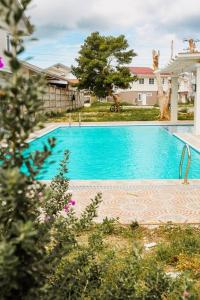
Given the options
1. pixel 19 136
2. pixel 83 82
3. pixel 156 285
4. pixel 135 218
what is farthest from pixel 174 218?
pixel 83 82

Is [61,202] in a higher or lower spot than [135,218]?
higher

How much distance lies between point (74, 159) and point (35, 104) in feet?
47.8

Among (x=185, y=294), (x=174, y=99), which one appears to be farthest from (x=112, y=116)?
(x=185, y=294)

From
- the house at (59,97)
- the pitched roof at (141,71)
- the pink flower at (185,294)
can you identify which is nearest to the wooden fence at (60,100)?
the house at (59,97)

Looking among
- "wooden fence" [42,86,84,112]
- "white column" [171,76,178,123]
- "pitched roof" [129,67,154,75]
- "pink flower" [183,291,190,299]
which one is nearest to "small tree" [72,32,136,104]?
"wooden fence" [42,86,84,112]

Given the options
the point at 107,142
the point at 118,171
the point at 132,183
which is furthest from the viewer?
the point at 107,142

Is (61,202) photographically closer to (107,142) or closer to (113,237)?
(113,237)

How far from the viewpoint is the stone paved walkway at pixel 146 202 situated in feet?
23.6

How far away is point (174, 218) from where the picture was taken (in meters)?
7.13

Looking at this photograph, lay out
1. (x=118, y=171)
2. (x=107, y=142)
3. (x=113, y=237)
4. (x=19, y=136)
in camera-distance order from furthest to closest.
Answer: (x=107, y=142), (x=118, y=171), (x=113, y=237), (x=19, y=136)

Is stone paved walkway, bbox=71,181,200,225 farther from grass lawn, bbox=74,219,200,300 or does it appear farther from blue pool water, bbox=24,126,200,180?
blue pool water, bbox=24,126,200,180

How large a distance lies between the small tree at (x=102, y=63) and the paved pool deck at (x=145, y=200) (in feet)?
99.3

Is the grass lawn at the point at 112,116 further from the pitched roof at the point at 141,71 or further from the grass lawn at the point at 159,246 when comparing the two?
the pitched roof at the point at 141,71

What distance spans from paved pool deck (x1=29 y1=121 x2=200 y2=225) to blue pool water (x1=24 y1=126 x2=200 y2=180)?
187 centimetres
